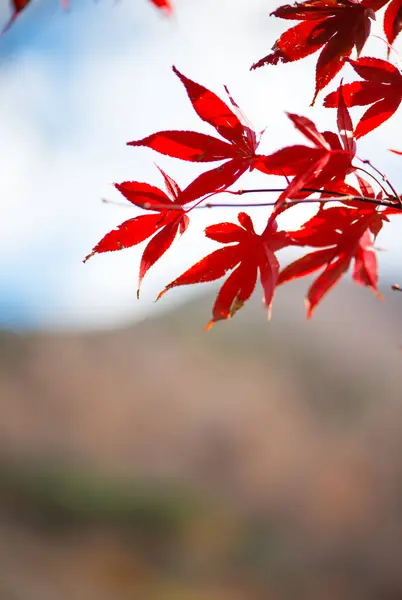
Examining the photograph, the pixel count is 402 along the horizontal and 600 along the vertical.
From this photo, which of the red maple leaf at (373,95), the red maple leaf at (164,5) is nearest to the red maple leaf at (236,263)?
the red maple leaf at (373,95)

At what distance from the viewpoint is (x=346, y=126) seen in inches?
17.9

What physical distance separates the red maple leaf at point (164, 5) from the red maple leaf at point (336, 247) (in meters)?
0.37

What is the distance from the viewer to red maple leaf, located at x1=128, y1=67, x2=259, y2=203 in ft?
1.52

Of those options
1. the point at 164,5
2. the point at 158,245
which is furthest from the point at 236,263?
the point at 164,5

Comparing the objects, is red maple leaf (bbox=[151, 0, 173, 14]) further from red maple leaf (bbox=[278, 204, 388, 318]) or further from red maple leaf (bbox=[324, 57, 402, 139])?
red maple leaf (bbox=[278, 204, 388, 318])

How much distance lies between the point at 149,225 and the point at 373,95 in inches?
9.1

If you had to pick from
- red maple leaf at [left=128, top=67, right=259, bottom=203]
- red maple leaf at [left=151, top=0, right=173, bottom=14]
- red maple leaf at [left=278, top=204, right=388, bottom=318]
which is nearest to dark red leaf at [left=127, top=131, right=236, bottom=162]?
red maple leaf at [left=128, top=67, right=259, bottom=203]

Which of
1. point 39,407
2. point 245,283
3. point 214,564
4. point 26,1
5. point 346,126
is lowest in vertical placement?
point 214,564

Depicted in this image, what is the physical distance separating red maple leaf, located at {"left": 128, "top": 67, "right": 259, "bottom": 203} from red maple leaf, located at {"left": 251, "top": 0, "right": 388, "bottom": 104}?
57mm

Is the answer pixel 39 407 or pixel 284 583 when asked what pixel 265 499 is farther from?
pixel 39 407

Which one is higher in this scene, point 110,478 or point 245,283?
point 245,283

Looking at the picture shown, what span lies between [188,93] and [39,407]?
6565mm

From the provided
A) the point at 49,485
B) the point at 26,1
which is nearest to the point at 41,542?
the point at 49,485

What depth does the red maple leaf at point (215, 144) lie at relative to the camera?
1.52ft
